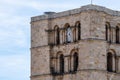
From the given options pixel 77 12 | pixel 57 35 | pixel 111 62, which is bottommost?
pixel 111 62

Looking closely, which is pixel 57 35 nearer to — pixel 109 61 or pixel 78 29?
pixel 78 29

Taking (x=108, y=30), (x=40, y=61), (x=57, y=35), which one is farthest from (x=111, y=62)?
(x=40, y=61)

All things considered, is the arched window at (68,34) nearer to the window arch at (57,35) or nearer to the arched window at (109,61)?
the window arch at (57,35)

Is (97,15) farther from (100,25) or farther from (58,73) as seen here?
(58,73)

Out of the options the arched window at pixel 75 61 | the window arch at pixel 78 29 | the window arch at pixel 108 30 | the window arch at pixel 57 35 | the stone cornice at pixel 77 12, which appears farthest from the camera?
the window arch at pixel 57 35

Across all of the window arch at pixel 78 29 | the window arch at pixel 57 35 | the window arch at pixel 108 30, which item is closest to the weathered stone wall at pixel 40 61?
the window arch at pixel 57 35

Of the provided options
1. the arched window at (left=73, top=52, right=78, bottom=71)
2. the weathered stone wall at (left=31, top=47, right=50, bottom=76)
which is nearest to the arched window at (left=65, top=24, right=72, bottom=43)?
the arched window at (left=73, top=52, right=78, bottom=71)

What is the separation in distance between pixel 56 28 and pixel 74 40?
2386 millimetres

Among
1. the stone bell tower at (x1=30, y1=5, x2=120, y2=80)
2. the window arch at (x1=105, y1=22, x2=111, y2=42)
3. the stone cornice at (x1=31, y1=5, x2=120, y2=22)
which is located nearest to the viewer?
the stone bell tower at (x1=30, y1=5, x2=120, y2=80)

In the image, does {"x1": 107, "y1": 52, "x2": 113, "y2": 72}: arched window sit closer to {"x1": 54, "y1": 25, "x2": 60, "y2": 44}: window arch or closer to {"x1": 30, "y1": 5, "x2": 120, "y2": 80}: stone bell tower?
{"x1": 30, "y1": 5, "x2": 120, "y2": 80}: stone bell tower

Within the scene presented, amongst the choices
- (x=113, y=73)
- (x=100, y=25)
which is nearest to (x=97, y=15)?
(x=100, y=25)

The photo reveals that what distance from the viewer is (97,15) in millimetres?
64812

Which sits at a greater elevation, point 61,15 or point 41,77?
point 61,15

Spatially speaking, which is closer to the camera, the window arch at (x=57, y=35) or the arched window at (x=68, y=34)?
the arched window at (x=68, y=34)
